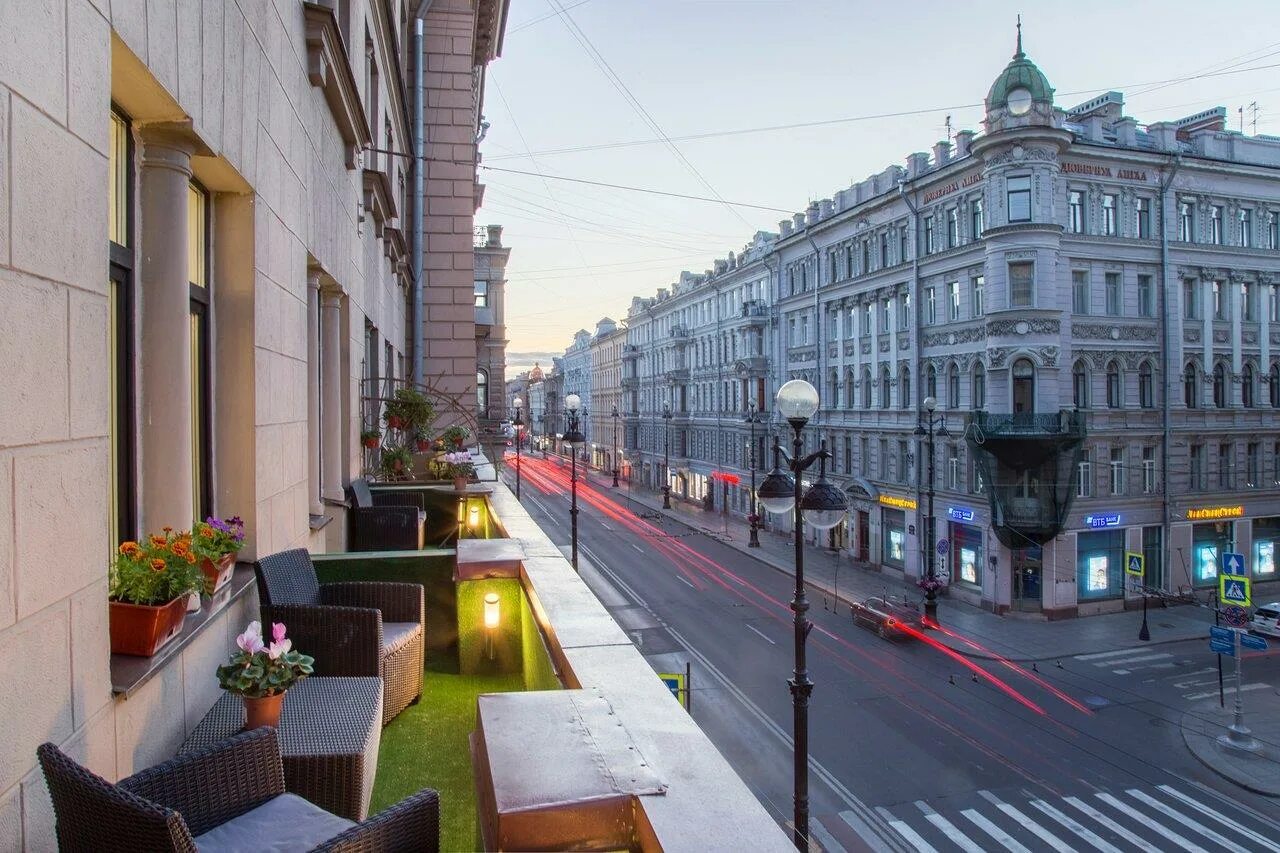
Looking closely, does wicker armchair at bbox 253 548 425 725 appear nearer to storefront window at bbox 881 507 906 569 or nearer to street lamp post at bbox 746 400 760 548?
storefront window at bbox 881 507 906 569

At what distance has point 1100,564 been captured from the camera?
30.8m

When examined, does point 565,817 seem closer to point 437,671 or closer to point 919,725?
point 437,671

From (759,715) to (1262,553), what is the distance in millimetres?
26771

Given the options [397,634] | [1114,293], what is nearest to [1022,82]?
[1114,293]

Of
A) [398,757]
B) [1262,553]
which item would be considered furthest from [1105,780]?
[1262,553]

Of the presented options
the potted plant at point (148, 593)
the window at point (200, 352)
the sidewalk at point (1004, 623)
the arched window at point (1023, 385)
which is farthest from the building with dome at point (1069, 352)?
the potted plant at point (148, 593)

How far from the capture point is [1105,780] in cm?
1612

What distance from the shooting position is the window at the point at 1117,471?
3094 cm

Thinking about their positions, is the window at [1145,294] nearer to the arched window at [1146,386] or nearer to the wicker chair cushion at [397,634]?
the arched window at [1146,386]

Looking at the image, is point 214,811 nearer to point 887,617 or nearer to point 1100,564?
point 887,617

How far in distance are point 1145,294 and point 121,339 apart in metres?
35.2

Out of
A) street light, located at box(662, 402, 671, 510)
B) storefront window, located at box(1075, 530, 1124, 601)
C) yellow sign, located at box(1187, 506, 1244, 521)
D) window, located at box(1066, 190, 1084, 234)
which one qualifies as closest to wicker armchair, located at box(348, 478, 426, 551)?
storefront window, located at box(1075, 530, 1124, 601)

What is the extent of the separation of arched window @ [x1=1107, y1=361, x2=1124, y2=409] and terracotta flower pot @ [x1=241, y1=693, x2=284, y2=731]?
32818mm

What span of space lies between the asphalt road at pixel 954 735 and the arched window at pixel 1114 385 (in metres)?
8.98
